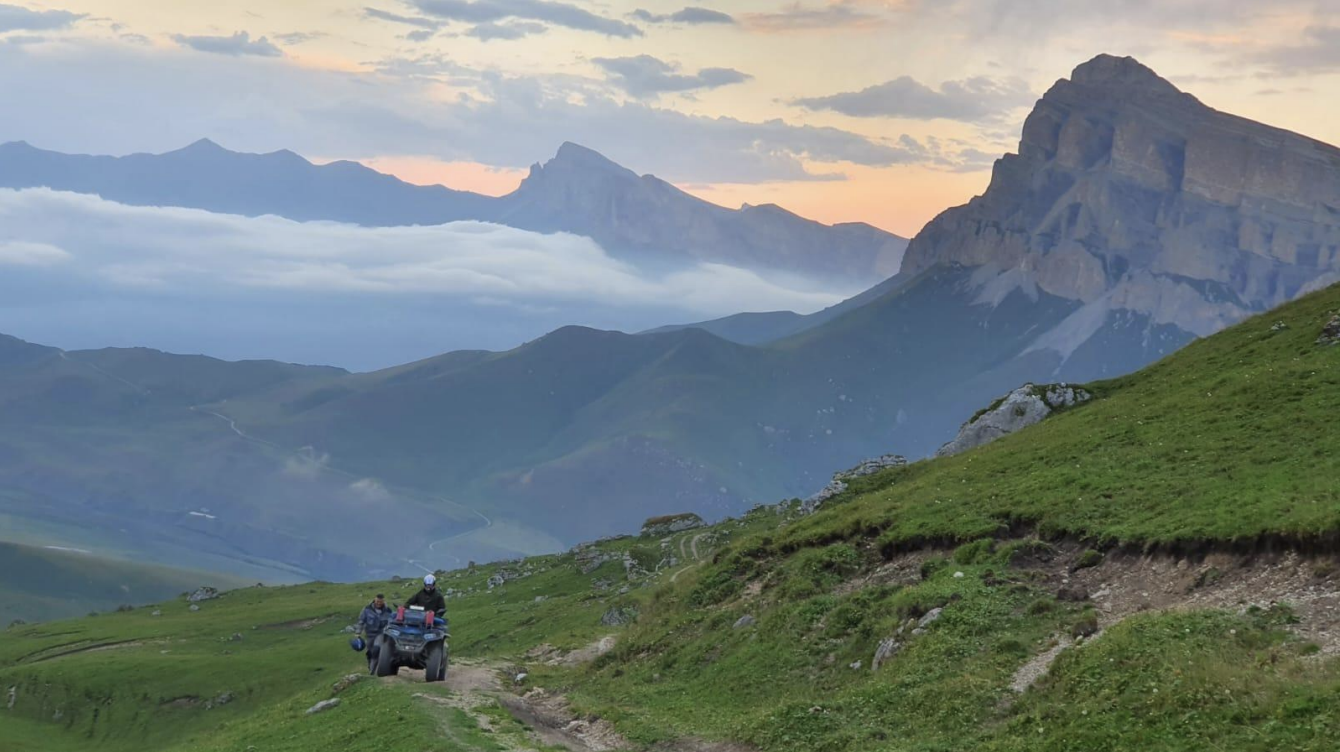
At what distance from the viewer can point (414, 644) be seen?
44.7 m

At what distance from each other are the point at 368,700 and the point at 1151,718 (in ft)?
80.8

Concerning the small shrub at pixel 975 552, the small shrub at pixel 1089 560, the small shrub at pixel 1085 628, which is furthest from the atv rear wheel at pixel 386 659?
the small shrub at pixel 1085 628

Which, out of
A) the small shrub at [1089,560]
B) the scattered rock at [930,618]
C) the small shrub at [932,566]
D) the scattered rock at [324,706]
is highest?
the small shrub at [1089,560]

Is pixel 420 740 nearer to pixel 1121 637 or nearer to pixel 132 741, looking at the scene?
pixel 1121 637

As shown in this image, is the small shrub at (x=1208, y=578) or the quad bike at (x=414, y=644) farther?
the quad bike at (x=414, y=644)

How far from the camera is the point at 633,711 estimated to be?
1547 inches

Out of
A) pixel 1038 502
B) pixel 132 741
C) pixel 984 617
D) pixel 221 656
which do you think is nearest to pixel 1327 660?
pixel 984 617

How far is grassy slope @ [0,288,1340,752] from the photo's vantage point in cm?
2564

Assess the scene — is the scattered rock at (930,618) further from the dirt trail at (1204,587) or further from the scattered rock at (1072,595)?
the dirt trail at (1204,587)

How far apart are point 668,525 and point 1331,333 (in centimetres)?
8888

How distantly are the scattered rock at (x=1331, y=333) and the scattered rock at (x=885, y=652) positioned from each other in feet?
87.8

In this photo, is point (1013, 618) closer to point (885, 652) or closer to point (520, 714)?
point (885, 652)

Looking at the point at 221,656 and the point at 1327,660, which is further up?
the point at 1327,660

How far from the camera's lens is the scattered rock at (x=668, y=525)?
5192 inches
